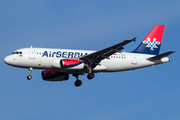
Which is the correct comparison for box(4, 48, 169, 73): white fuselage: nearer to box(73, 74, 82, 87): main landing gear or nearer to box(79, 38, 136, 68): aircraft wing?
box(79, 38, 136, 68): aircraft wing

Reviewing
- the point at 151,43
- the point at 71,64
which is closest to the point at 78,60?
the point at 71,64

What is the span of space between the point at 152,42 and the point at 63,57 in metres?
15.7

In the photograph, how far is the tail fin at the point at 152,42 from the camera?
52.8 metres

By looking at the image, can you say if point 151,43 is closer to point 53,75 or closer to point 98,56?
point 98,56

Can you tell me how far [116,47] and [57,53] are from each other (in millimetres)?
8562

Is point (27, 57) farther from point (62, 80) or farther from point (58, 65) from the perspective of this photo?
point (62, 80)

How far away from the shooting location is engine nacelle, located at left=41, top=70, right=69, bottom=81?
50344 millimetres

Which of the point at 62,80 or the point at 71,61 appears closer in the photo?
the point at 71,61

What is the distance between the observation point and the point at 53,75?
5050cm

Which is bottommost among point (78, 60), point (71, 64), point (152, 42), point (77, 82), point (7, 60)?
point (77, 82)

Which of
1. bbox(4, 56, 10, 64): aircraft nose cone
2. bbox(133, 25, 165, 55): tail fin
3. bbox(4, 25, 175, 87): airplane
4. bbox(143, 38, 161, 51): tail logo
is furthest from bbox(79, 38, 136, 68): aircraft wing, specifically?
bbox(143, 38, 161, 51): tail logo

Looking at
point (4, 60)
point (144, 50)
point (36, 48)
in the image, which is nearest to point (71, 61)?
point (36, 48)

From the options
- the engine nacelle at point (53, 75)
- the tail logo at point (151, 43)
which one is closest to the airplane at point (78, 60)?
the engine nacelle at point (53, 75)

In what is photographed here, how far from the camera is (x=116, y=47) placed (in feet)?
139
